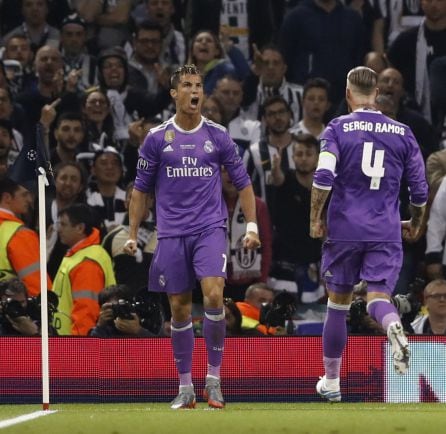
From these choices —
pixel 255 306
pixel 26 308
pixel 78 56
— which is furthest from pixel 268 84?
pixel 26 308

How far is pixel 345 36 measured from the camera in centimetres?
1761

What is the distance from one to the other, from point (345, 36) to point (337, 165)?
637cm

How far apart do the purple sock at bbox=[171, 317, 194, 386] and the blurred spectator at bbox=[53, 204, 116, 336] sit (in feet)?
8.04

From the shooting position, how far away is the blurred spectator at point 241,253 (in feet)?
51.6

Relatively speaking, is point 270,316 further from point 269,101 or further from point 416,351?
point 269,101

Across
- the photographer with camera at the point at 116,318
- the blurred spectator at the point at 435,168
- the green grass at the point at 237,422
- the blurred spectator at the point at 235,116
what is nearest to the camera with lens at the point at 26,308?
the photographer with camera at the point at 116,318

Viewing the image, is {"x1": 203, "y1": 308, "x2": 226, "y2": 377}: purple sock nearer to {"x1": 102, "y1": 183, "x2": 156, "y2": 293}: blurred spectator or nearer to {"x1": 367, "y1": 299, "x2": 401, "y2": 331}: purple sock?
{"x1": 367, "y1": 299, "x2": 401, "y2": 331}: purple sock

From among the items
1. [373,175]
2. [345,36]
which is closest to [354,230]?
[373,175]

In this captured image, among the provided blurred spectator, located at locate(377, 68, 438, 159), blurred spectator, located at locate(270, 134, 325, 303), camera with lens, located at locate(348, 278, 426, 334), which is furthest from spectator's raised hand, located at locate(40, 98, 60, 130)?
camera with lens, located at locate(348, 278, 426, 334)

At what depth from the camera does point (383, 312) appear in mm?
11195

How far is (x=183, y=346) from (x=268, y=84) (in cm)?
595

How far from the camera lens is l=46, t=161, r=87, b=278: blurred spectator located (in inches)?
617

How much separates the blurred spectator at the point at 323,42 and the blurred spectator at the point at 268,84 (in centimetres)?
30

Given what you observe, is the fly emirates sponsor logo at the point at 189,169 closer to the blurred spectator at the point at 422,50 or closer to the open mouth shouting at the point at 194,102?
the open mouth shouting at the point at 194,102
